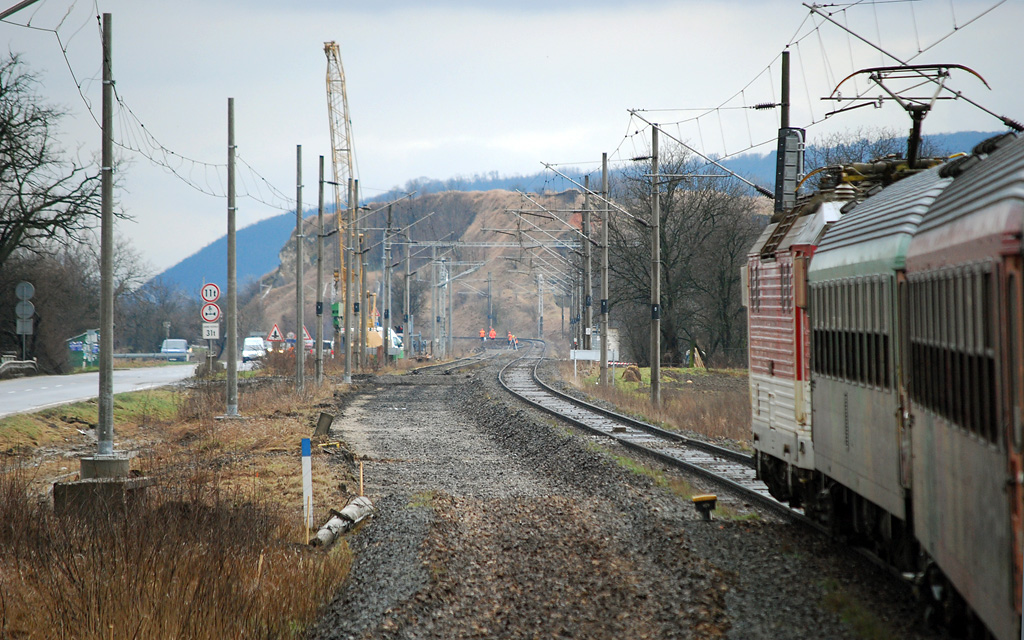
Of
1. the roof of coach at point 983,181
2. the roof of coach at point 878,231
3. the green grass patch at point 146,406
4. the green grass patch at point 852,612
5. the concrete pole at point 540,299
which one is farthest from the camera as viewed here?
the concrete pole at point 540,299

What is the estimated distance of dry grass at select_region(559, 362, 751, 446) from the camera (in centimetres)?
2314

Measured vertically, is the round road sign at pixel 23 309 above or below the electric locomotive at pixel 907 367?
above

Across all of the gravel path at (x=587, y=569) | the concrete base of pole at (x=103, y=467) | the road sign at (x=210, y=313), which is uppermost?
the road sign at (x=210, y=313)

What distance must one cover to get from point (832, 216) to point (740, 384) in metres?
31.4

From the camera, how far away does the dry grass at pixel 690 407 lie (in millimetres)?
23141

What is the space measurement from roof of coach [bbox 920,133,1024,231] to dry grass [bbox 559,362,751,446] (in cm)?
1322

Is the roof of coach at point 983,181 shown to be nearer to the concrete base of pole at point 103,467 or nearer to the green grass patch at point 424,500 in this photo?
the green grass patch at point 424,500

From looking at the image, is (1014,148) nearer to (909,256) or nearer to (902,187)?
(909,256)

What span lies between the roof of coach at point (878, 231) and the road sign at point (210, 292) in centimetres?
1885

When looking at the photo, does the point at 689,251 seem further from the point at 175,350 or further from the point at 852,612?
the point at 852,612

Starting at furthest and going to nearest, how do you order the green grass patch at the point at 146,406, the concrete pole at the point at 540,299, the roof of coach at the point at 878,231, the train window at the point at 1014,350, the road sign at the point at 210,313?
the concrete pole at the point at 540,299
the green grass patch at the point at 146,406
the road sign at the point at 210,313
the roof of coach at the point at 878,231
the train window at the point at 1014,350

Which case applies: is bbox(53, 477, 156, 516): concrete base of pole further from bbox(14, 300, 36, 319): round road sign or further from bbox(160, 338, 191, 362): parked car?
bbox(160, 338, 191, 362): parked car

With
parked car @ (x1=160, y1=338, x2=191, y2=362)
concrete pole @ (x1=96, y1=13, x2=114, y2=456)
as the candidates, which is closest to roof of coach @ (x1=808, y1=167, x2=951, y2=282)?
concrete pole @ (x1=96, y1=13, x2=114, y2=456)

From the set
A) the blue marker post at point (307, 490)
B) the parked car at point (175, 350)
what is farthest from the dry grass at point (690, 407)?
the parked car at point (175, 350)
